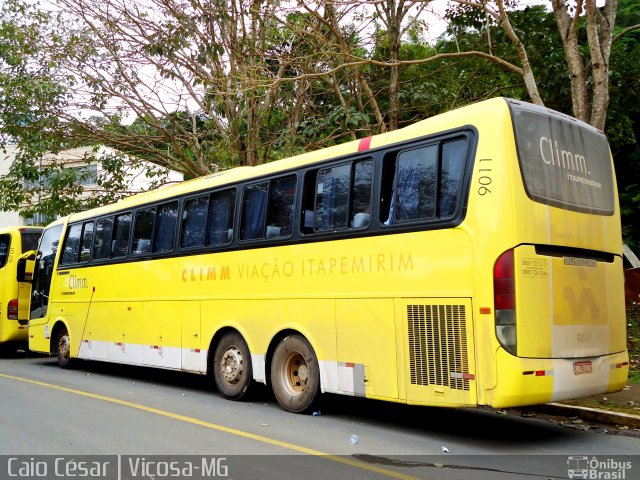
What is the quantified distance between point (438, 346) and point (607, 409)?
3004 mm

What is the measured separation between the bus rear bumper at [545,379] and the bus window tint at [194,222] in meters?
5.66

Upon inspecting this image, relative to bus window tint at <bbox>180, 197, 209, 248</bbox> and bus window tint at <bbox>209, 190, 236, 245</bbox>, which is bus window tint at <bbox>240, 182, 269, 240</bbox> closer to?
bus window tint at <bbox>209, 190, 236, 245</bbox>

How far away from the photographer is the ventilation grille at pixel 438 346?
6.60 meters

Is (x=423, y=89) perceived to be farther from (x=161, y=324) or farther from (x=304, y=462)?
(x=304, y=462)

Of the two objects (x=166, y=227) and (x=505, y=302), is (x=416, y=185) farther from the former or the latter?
(x=166, y=227)

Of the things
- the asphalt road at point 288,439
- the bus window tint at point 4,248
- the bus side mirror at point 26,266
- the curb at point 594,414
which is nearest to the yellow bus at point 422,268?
the asphalt road at point 288,439

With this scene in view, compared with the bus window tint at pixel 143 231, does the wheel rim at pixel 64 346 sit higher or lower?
lower

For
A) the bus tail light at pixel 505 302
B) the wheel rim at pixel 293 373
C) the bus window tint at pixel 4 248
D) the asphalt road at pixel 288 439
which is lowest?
the asphalt road at pixel 288 439

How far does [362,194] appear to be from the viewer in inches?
314

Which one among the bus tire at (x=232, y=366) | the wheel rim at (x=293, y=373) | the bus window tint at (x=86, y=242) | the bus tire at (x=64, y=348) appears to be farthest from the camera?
the bus tire at (x=64, y=348)

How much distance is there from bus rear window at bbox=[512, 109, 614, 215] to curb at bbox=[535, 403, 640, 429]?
2396mm

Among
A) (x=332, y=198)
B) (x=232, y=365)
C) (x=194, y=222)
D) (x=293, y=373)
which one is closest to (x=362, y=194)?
(x=332, y=198)

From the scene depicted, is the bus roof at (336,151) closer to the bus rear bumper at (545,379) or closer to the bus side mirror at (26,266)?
the bus rear bumper at (545,379)

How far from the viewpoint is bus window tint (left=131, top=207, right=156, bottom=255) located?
1191 centimetres
